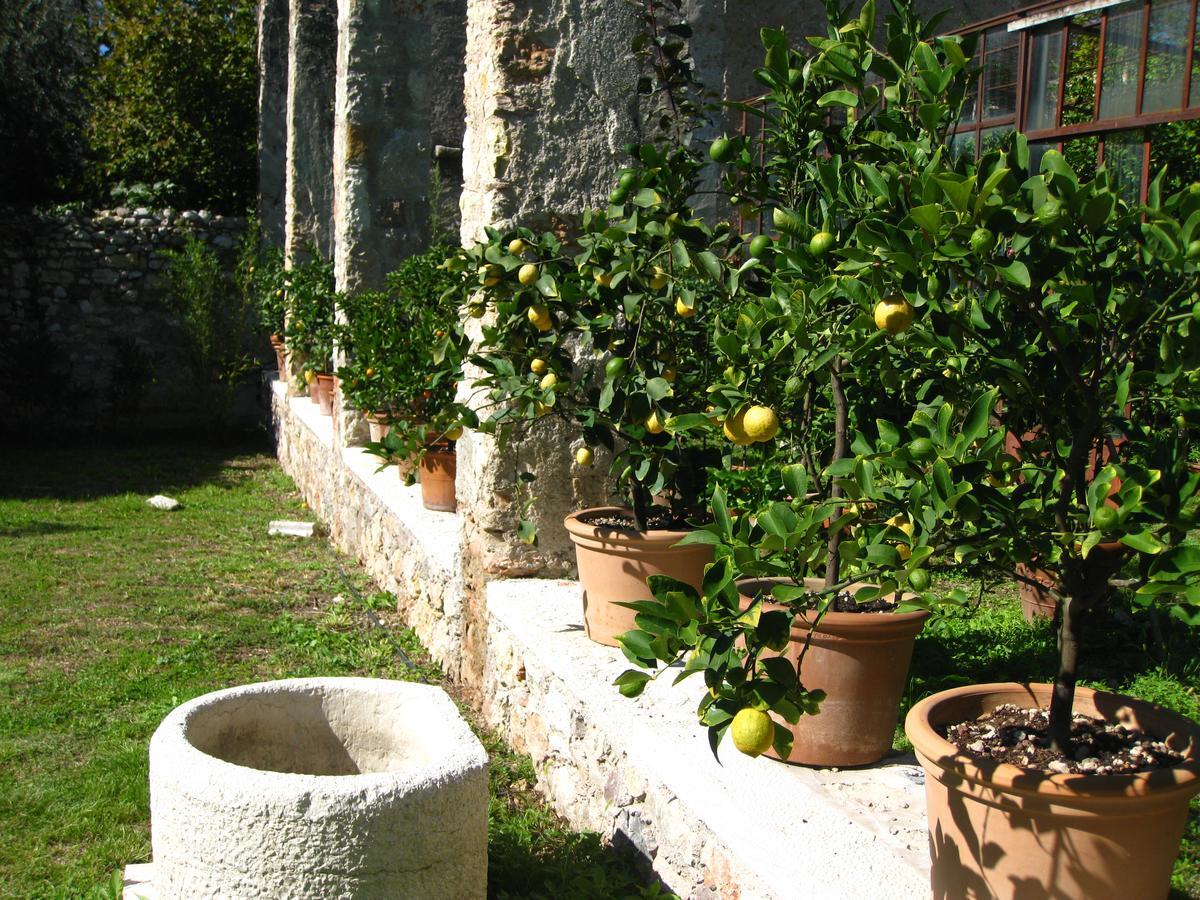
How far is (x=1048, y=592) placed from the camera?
5.80 feet

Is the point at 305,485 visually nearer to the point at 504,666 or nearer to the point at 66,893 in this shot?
the point at 504,666

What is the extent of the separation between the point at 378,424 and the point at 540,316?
118 inches

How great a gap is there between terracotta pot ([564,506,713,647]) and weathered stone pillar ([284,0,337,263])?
21.5 feet

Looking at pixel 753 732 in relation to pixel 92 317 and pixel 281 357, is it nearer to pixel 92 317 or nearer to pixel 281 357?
pixel 281 357

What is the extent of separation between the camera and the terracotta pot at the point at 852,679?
2250 millimetres

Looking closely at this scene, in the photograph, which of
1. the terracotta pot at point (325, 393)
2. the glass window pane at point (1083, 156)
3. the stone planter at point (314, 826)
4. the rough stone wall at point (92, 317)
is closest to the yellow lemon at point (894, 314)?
the stone planter at point (314, 826)

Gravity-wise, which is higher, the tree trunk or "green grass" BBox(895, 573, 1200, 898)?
the tree trunk

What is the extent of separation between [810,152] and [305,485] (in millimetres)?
6004

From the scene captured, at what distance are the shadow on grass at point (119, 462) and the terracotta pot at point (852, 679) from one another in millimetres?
6517

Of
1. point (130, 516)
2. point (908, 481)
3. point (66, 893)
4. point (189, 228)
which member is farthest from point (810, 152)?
point (189, 228)

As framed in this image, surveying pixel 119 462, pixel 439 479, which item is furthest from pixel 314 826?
pixel 119 462

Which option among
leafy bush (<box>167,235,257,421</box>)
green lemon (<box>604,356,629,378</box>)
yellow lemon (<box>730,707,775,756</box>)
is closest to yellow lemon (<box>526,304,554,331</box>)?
green lemon (<box>604,356,629,378</box>)

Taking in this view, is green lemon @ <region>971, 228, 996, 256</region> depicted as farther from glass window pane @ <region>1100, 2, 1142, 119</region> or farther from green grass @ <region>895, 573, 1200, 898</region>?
glass window pane @ <region>1100, 2, 1142, 119</region>

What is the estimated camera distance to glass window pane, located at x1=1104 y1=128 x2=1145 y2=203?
284 centimetres
